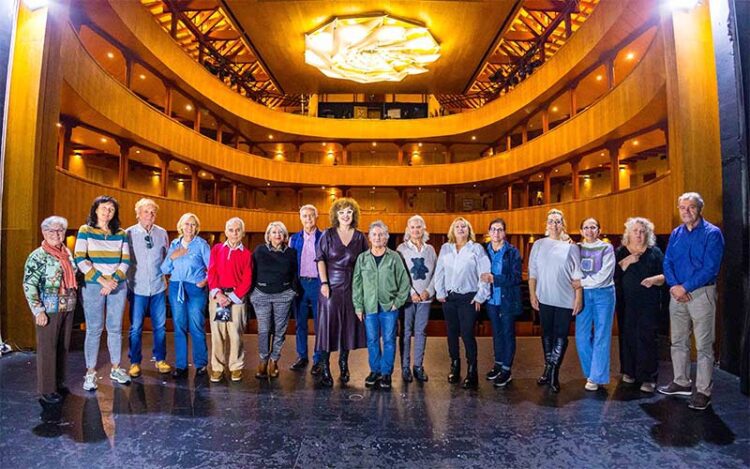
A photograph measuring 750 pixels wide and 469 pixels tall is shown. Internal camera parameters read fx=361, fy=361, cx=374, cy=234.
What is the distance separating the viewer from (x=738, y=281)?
148 inches

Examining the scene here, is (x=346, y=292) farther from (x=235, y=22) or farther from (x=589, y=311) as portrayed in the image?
(x=235, y=22)

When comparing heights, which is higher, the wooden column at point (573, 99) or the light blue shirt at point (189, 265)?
the wooden column at point (573, 99)

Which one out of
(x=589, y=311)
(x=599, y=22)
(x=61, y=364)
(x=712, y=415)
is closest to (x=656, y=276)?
(x=589, y=311)

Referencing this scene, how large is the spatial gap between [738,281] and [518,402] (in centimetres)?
283

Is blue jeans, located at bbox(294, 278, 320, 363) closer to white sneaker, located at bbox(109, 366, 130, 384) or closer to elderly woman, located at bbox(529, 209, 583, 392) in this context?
white sneaker, located at bbox(109, 366, 130, 384)

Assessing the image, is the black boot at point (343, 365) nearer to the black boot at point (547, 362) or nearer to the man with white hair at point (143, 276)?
the man with white hair at point (143, 276)

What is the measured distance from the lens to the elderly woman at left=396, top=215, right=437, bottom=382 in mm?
3469

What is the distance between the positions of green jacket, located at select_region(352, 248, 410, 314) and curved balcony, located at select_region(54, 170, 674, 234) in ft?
16.6

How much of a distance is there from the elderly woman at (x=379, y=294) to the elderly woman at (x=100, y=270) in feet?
6.97

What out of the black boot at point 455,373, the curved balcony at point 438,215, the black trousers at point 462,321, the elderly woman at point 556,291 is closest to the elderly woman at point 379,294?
the black trousers at point 462,321

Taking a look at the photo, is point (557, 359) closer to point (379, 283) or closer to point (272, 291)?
point (379, 283)

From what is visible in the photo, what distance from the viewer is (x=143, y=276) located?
3.48 m

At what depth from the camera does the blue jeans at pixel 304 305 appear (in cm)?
383

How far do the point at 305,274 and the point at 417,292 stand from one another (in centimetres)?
121
